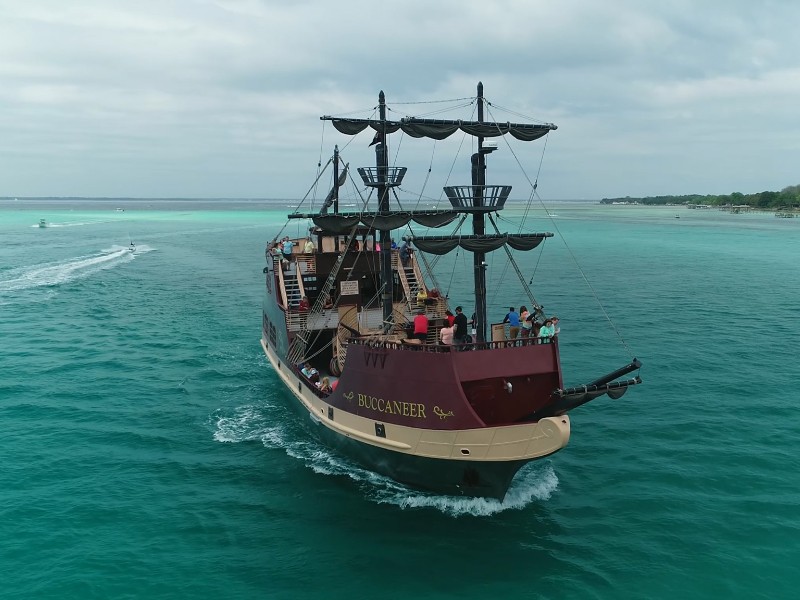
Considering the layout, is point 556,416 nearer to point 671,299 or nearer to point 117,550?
point 117,550

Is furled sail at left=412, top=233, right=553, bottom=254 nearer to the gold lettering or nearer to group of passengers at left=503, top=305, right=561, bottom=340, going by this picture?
group of passengers at left=503, top=305, right=561, bottom=340

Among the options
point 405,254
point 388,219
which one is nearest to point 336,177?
point 405,254

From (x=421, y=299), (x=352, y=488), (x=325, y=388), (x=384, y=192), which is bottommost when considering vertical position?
(x=352, y=488)

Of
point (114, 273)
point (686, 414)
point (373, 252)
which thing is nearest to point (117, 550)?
point (373, 252)

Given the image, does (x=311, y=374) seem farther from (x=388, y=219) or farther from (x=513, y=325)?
(x=513, y=325)

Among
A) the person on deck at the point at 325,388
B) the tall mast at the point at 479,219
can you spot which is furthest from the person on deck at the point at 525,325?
the person on deck at the point at 325,388

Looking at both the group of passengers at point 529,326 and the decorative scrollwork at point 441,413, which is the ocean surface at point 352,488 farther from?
the group of passengers at point 529,326
